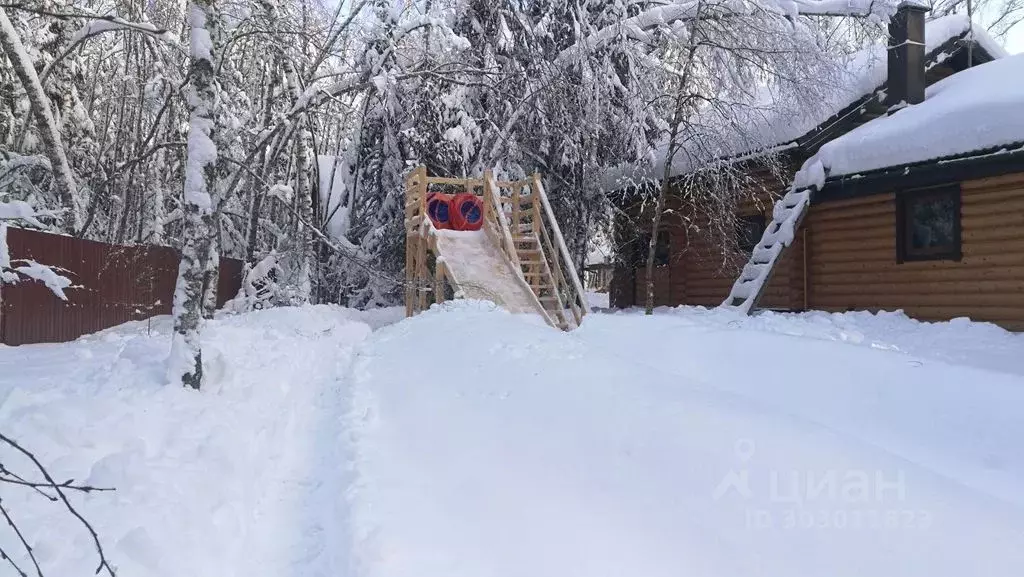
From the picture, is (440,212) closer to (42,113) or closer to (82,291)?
(82,291)

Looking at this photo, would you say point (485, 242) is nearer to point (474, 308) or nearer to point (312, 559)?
point (474, 308)

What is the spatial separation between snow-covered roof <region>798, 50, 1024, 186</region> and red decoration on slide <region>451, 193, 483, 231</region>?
21.2ft

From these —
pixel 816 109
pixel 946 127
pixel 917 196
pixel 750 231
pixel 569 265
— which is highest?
pixel 816 109

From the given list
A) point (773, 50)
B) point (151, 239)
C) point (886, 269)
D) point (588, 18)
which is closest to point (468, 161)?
point (588, 18)

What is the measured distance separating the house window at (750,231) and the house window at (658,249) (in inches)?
88.3

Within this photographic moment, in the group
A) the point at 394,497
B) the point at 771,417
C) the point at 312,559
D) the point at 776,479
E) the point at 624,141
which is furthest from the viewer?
the point at 624,141

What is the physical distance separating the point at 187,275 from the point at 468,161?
921cm

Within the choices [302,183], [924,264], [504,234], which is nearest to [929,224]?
[924,264]

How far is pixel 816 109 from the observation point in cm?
1198

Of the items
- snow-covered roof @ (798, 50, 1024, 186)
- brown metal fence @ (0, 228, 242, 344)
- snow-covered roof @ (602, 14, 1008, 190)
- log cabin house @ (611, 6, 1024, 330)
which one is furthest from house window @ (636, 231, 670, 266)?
brown metal fence @ (0, 228, 242, 344)

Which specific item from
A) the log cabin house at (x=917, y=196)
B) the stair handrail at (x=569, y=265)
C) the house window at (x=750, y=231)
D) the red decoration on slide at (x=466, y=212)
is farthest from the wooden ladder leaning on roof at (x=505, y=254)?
the house window at (x=750, y=231)

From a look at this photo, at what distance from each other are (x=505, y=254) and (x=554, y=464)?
8.20 meters

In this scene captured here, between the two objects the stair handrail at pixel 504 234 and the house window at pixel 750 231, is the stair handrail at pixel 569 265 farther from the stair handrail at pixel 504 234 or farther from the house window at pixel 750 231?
the house window at pixel 750 231

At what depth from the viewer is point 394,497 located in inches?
150
